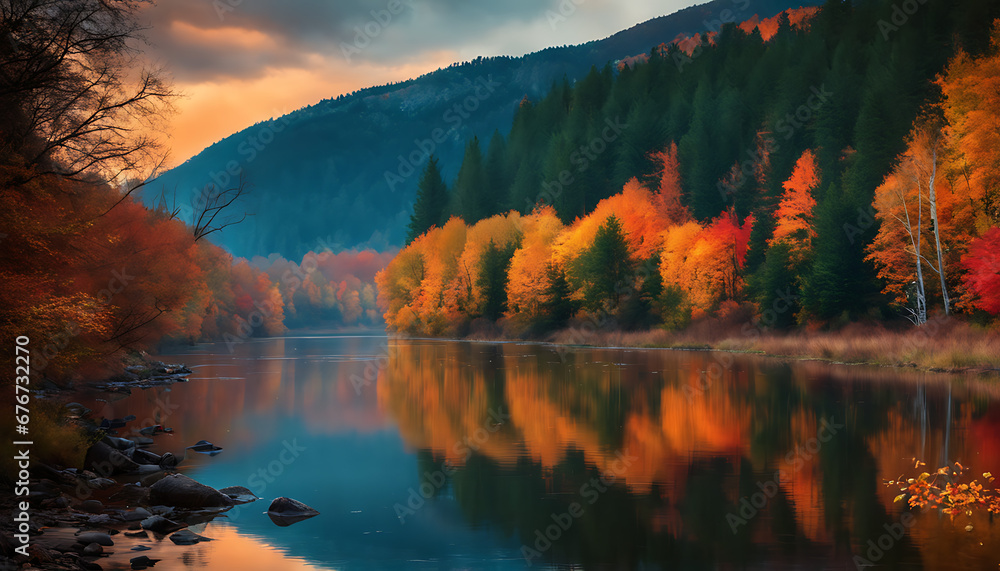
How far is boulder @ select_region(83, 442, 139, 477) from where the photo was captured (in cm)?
1975

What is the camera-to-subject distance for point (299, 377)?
49750 millimetres

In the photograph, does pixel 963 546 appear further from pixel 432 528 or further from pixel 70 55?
pixel 70 55

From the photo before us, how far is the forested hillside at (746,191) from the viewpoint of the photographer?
52.5 metres

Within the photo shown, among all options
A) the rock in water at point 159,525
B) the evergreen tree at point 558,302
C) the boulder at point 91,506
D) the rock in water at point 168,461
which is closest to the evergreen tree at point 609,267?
the evergreen tree at point 558,302

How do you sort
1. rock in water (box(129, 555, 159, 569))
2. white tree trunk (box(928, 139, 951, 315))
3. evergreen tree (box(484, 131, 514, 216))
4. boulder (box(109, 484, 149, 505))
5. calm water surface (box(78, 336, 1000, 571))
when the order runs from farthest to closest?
evergreen tree (box(484, 131, 514, 216)) → white tree trunk (box(928, 139, 951, 315)) → boulder (box(109, 484, 149, 505)) → calm water surface (box(78, 336, 1000, 571)) → rock in water (box(129, 555, 159, 569))

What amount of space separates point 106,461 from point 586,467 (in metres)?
11.5

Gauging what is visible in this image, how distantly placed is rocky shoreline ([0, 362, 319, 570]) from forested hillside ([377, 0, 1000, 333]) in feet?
135

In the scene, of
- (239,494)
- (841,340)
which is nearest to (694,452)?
(239,494)

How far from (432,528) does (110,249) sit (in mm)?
29673

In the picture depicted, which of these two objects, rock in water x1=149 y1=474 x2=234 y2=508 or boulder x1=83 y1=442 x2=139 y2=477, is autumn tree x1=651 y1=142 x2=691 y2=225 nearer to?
boulder x1=83 y1=442 x2=139 y2=477

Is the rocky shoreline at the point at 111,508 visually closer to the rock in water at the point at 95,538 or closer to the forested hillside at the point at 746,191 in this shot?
the rock in water at the point at 95,538

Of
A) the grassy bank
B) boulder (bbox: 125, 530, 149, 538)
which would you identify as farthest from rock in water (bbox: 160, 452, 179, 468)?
the grassy bank

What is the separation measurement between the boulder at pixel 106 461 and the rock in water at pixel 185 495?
11.2ft

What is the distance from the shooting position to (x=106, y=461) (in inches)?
789
